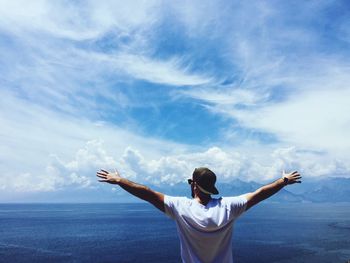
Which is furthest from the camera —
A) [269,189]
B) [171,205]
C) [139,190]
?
[269,189]

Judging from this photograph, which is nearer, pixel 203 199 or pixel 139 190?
pixel 139 190

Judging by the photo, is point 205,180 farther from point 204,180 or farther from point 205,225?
point 205,225

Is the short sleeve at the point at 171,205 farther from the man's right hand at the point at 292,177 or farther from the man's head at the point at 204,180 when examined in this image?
the man's right hand at the point at 292,177

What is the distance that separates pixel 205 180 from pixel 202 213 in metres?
0.38

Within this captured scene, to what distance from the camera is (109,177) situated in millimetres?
4020

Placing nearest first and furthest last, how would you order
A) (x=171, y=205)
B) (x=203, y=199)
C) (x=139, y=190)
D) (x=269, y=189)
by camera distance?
(x=139, y=190), (x=171, y=205), (x=203, y=199), (x=269, y=189)

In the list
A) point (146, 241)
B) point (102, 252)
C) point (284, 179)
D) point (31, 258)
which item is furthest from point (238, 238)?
point (284, 179)

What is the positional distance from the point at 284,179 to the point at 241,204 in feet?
2.56

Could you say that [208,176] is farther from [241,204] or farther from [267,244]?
[267,244]

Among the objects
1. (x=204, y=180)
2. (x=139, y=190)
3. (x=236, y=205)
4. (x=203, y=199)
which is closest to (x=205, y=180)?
(x=204, y=180)

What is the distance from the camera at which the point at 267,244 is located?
296 feet

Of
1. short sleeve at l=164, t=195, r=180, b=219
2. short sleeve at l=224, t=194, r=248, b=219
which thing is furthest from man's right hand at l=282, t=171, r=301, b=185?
short sleeve at l=164, t=195, r=180, b=219

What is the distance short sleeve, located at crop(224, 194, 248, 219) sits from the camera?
12.8ft

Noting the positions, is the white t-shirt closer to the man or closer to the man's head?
the man
